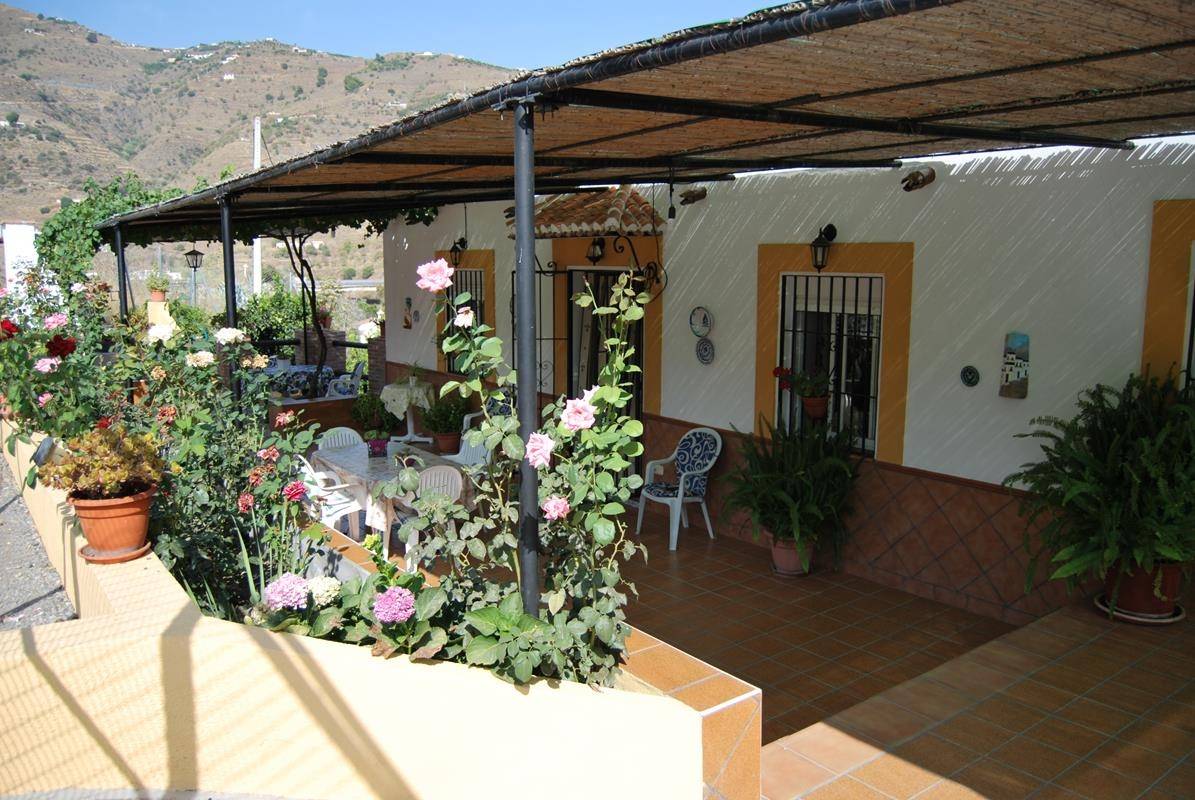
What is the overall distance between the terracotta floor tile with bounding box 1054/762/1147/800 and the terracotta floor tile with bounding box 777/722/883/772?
699 mm

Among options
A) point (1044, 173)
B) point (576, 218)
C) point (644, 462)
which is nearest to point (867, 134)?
point (1044, 173)

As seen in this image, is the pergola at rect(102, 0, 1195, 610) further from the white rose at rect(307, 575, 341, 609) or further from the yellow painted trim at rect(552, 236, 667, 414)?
the yellow painted trim at rect(552, 236, 667, 414)

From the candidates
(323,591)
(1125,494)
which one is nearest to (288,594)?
(323,591)

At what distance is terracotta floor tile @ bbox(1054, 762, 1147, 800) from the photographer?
3416 millimetres

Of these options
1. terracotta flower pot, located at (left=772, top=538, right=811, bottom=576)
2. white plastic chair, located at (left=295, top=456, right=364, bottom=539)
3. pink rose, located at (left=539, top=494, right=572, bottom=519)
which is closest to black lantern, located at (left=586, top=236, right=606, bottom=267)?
white plastic chair, located at (left=295, top=456, right=364, bottom=539)

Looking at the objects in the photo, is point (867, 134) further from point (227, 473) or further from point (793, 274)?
point (227, 473)

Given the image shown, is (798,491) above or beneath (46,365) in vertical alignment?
beneath

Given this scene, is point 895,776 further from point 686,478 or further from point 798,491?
point 686,478

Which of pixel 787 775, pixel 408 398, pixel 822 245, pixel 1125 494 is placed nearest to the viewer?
pixel 787 775

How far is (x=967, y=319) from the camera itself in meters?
5.69

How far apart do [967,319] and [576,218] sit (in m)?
3.20

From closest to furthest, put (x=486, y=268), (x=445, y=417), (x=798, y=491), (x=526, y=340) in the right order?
(x=526, y=340) → (x=798, y=491) → (x=445, y=417) → (x=486, y=268)

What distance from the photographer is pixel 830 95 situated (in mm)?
3365

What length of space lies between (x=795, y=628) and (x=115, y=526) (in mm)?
3810
